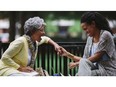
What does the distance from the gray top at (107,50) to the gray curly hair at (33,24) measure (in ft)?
1.35

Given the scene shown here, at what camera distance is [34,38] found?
173 cm

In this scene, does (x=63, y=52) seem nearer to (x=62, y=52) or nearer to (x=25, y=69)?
(x=62, y=52)

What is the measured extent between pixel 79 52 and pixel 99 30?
9.5 inches

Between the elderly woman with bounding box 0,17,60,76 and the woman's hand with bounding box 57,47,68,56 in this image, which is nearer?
the elderly woman with bounding box 0,17,60,76

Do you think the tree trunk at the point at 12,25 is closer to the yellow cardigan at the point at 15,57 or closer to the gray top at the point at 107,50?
the yellow cardigan at the point at 15,57

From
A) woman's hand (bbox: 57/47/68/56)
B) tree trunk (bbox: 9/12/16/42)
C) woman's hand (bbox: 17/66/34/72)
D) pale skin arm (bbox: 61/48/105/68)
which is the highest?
tree trunk (bbox: 9/12/16/42)

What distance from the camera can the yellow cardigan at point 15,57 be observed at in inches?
66.9

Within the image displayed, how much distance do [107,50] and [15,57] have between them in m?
0.72

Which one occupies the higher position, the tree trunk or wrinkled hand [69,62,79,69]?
the tree trunk

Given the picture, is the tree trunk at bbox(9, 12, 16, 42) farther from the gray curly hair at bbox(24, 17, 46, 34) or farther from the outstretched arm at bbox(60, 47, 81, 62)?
the outstretched arm at bbox(60, 47, 81, 62)

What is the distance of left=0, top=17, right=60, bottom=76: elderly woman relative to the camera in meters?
1.70

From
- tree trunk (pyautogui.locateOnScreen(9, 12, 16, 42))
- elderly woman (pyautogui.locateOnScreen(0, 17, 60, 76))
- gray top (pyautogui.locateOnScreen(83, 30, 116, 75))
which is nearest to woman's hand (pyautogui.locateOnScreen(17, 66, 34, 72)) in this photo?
elderly woman (pyautogui.locateOnScreen(0, 17, 60, 76))
